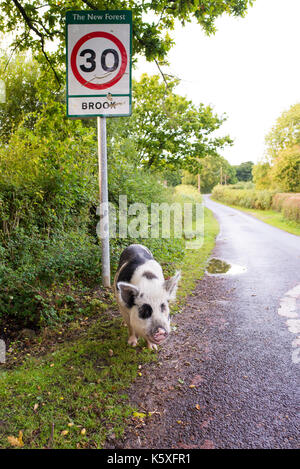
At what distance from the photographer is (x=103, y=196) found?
17.4ft

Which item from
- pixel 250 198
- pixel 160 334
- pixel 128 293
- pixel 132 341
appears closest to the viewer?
pixel 160 334

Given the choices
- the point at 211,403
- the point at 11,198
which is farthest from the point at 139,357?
the point at 11,198

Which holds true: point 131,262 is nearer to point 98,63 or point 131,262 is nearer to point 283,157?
point 98,63

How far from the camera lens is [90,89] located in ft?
16.2

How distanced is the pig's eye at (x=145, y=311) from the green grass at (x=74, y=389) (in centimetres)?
65

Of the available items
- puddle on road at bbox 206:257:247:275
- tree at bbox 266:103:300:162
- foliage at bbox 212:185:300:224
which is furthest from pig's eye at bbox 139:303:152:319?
tree at bbox 266:103:300:162

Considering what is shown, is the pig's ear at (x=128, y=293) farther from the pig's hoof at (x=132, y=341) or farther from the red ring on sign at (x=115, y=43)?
the red ring on sign at (x=115, y=43)

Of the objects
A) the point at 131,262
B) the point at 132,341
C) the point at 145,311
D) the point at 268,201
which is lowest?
the point at 132,341

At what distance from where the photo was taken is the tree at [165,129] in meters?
12.6

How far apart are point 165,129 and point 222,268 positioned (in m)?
6.97

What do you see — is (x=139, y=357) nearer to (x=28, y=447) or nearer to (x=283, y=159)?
(x=28, y=447)

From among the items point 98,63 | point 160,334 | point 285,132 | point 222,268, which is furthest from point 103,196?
point 285,132

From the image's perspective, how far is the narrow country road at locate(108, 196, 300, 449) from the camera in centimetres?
256

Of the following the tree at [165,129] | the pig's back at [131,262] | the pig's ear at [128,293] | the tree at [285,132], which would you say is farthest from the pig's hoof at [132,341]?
the tree at [285,132]
